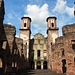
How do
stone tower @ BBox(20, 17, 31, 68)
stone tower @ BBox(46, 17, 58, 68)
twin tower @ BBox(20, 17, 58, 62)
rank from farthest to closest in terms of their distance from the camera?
twin tower @ BBox(20, 17, 58, 62) < stone tower @ BBox(46, 17, 58, 68) < stone tower @ BBox(20, 17, 31, 68)

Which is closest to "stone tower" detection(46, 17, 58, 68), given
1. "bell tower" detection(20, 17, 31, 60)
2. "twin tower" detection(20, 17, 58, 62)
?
"twin tower" detection(20, 17, 58, 62)

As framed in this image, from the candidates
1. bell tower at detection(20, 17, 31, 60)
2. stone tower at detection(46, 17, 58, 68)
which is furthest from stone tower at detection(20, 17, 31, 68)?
stone tower at detection(46, 17, 58, 68)

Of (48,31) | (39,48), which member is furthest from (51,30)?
(39,48)

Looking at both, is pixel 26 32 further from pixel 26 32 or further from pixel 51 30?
pixel 51 30

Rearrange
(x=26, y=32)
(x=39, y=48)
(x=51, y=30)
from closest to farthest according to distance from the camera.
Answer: (x=51, y=30), (x=26, y=32), (x=39, y=48)

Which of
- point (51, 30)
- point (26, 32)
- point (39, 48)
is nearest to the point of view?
point (51, 30)

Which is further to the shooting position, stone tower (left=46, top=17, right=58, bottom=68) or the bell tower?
stone tower (left=46, top=17, right=58, bottom=68)

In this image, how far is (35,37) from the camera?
4378 centimetres

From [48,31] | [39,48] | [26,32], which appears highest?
[48,31]

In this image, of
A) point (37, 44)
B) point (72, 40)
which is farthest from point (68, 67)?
point (37, 44)

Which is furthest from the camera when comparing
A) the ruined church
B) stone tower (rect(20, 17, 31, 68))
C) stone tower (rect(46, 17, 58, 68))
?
stone tower (rect(46, 17, 58, 68))

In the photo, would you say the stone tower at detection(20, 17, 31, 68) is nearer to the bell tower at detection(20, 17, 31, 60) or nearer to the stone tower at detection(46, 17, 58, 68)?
the bell tower at detection(20, 17, 31, 60)

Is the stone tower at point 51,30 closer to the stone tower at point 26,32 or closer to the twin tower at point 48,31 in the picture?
the twin tower at point 48,31

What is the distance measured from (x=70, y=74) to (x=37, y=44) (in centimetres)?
2572
